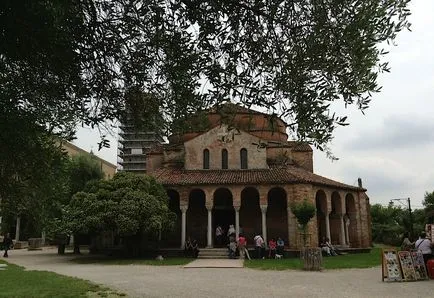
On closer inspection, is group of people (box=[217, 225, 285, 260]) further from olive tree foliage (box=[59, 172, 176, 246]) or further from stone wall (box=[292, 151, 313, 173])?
stone wall (box=[292, 151, 313, 173])

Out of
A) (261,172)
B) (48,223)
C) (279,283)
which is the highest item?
(261,172)

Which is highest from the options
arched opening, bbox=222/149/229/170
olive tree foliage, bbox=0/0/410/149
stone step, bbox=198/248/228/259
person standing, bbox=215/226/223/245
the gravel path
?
arched opening, bbox=222/149/229/170

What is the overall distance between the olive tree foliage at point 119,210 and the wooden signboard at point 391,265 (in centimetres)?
1279

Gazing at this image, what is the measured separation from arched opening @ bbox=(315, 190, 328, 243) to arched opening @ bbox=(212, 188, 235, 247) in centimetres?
613

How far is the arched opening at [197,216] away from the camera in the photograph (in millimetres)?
31352

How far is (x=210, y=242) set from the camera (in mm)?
28328

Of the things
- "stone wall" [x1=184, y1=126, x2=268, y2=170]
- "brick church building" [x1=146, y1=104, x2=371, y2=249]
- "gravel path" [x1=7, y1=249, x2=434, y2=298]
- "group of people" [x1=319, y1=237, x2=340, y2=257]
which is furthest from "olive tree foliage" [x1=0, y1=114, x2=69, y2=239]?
"stone wall" [x1=184, y1=126, x2=268, y2=170]

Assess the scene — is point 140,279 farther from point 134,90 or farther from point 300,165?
point 300,165

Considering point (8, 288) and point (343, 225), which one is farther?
point (343, 225)

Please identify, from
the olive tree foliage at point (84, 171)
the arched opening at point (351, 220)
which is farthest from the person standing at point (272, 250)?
the olive tree foliage at point (84, 171)

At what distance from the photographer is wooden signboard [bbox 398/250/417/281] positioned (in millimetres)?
13925

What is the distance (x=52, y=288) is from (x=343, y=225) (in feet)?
77.7

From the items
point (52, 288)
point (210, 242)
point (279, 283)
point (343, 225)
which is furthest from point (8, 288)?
point (343, 225)

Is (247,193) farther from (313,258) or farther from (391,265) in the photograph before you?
(391,265)
